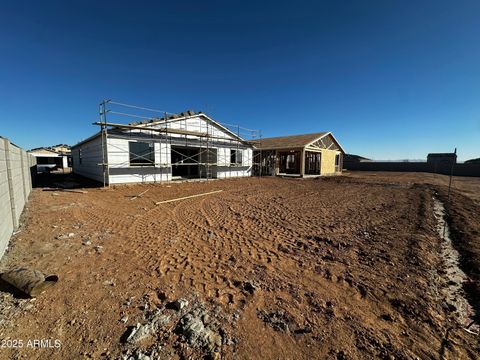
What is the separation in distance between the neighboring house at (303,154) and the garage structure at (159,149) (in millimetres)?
3452

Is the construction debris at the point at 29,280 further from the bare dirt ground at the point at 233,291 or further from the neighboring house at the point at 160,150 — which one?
the neighboring house at the point at 160,150

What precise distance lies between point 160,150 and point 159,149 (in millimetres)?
92

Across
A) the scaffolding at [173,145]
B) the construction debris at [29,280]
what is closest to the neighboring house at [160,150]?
the scaffolding at [173,145]

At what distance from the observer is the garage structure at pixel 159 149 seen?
11.9m

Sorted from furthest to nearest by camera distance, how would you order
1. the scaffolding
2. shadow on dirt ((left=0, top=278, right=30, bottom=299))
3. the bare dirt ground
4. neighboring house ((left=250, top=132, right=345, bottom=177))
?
neighboring house ((left=250, top=132, right=345, bottom=177))
the scaffolding
shadow on dirt ((left=0, top=278, right=30, bottom=299))
the bare dirt ground

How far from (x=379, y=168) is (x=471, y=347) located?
41389mm

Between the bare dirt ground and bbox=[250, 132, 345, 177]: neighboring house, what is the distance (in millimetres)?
14915

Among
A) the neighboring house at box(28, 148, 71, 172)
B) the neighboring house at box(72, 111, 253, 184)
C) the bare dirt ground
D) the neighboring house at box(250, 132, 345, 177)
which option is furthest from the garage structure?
the neighboring house at box(28, 148, 71, 172)

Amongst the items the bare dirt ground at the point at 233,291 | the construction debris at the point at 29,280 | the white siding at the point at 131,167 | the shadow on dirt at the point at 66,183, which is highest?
the white siding at the point at 131,167

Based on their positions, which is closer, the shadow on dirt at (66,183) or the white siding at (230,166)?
the shadow on dirt at (66,183)

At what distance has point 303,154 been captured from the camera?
19406 mm

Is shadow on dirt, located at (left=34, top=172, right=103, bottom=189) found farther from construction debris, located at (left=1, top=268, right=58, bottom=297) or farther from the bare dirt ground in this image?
construction debris, located at (left=1, top=268, right=58, bottom=297)

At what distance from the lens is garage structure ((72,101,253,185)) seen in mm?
11875

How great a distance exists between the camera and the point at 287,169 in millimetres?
27312
